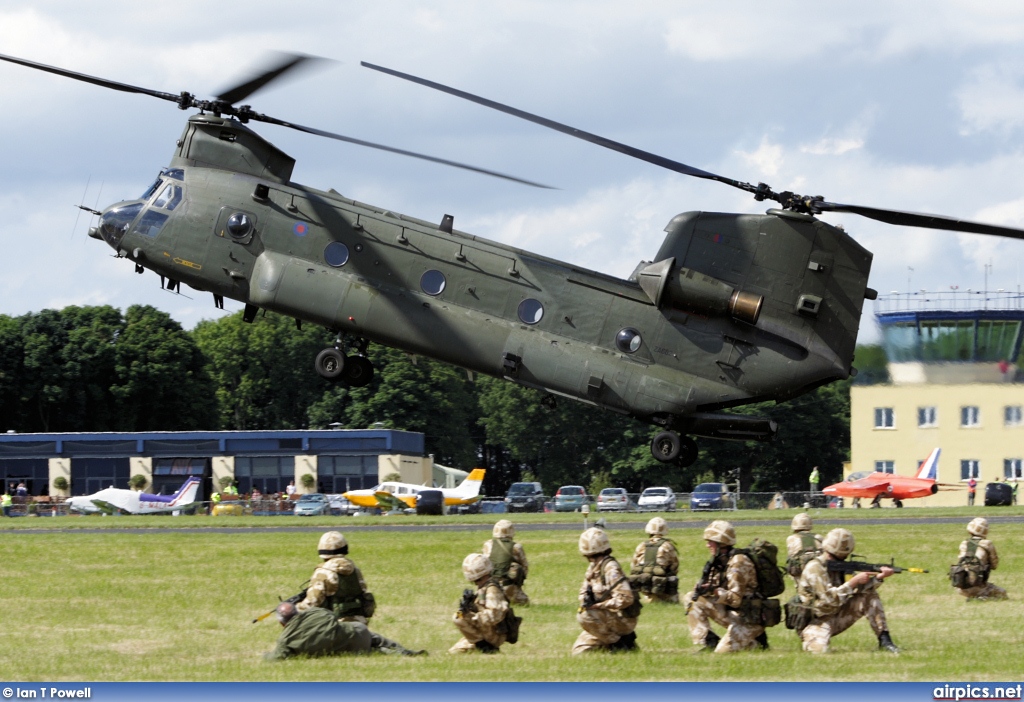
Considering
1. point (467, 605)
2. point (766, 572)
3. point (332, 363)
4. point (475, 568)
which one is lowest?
point (467, 605)

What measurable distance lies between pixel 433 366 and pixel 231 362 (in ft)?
59.6

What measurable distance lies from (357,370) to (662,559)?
20.0ft

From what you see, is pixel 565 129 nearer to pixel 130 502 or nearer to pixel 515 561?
pixel 515 561

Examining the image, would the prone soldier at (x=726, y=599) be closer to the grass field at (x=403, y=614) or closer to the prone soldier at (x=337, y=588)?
the grass field at (x=403, y=614)

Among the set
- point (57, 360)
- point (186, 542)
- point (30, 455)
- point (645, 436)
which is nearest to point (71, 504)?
point (30, 455)

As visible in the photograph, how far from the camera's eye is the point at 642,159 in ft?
65.2

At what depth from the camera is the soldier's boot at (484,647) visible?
59.3 ft

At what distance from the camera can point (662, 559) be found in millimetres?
24328

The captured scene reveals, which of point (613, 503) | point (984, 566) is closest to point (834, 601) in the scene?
point (984, 566)

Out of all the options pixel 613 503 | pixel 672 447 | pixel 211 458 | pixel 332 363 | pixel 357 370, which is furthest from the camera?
pixel 211 458

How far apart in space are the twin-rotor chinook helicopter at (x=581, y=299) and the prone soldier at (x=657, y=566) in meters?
1.69

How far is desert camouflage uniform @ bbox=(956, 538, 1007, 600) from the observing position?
25.6m

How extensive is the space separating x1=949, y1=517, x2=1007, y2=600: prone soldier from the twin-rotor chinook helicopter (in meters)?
4.97

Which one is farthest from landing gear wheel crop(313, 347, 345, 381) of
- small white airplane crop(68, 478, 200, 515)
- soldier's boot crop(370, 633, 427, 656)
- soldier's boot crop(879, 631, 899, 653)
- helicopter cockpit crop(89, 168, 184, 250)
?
small white airplane crop(68, 478, 200, 515)
